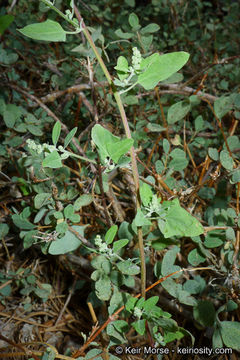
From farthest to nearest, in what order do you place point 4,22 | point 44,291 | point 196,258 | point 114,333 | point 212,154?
point 44,291
point 212,154
point 196,258
point 114,333
point 4,22

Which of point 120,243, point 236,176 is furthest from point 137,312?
point 236,176

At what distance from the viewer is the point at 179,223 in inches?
21.3

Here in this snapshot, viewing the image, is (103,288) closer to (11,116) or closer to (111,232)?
(111,232)

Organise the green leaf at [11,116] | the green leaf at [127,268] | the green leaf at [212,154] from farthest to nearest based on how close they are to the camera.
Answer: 1. the green leaf at [11,116]
2. the green leaf at [212,154]
3. the green leaf at [127,268]

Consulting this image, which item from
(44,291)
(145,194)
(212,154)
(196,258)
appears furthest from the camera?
(44,291)

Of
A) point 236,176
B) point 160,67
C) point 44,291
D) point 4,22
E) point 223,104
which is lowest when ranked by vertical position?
point 44,291

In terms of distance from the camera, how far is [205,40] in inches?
70.8

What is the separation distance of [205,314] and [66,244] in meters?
0.40

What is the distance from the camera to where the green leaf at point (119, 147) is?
504 millimetres

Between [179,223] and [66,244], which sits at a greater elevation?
[179,223]

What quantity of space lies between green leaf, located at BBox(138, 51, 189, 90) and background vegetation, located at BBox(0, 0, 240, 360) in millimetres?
162

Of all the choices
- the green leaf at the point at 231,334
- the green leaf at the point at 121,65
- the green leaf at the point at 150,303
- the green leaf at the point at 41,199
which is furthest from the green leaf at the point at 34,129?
the green leaf at the point at 231,334

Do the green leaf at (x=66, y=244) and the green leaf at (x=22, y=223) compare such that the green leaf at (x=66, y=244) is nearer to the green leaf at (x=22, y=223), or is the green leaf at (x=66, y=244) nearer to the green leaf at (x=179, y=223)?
the green leaf at (x=22, y=223)

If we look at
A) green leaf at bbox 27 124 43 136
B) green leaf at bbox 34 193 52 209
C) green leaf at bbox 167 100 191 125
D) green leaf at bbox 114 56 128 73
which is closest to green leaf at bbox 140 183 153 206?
green leaf at bbox 114 56 128 73
